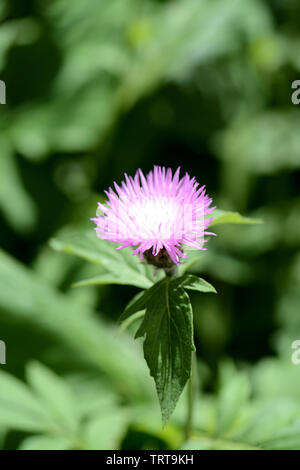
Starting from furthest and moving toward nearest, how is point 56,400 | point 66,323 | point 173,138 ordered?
point 173,138
point 66,323
point 56,400

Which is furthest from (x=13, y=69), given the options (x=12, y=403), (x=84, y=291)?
(x=12, y=403)

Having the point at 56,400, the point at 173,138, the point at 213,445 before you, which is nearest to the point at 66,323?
the point at 56,400

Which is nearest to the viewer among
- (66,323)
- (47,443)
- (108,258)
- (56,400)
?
(108,258)

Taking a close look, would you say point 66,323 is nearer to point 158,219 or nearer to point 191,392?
point 191,392

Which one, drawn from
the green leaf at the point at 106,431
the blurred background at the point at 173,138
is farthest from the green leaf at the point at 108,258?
the blurred background at the point at 173,138

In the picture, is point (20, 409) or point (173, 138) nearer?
point (20, 409)

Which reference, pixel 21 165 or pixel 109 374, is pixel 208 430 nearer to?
pixel 109 374

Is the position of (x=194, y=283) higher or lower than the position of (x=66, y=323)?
lower
